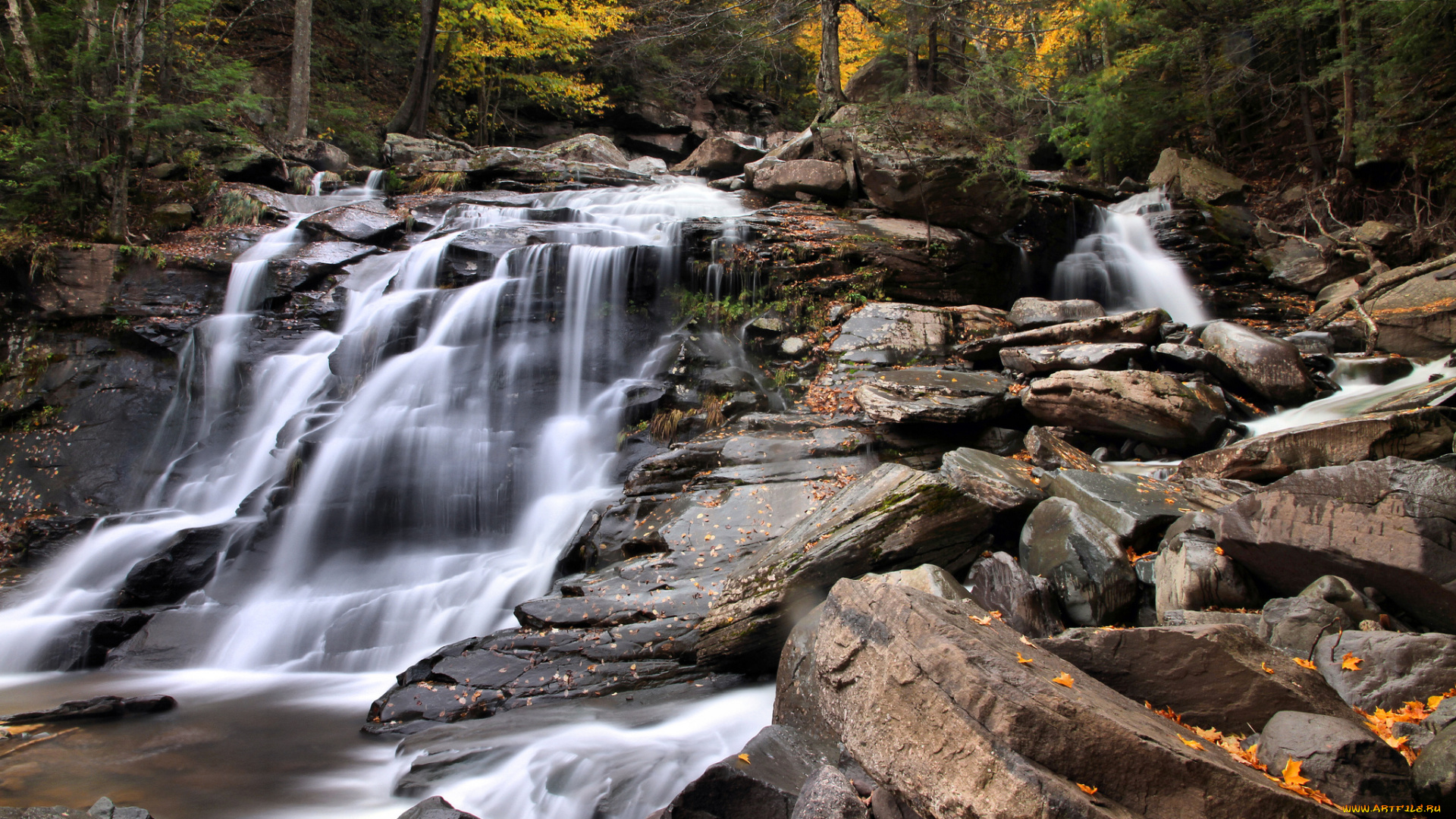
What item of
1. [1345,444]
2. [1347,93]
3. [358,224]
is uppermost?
[1347,93]

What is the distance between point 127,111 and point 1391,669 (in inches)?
648

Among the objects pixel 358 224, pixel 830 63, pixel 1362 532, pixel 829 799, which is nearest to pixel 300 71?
pixel 358 224

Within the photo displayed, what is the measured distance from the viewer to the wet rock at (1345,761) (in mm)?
2670

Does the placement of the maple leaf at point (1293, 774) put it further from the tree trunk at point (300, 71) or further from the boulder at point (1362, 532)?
the tree trunk at point (300, 71)

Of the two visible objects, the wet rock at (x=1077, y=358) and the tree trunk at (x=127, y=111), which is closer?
the wet rock at (x=1077, y=358)

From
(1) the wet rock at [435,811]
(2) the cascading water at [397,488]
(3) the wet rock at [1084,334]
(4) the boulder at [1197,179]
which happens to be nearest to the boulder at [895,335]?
(3) the wet rock at [1084,334]

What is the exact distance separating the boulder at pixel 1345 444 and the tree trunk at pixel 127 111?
635 inches

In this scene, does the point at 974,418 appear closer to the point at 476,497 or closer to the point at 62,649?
the point at 476,497

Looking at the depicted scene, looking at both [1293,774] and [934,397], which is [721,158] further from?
[1293,774]

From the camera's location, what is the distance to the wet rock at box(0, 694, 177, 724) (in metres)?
5.43

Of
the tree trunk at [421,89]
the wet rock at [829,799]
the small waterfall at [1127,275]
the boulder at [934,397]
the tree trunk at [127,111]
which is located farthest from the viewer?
the tree trunk at [421,89]

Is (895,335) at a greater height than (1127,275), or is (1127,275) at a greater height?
(1127,275)

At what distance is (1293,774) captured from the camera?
279 cm

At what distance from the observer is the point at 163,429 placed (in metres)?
10.2
